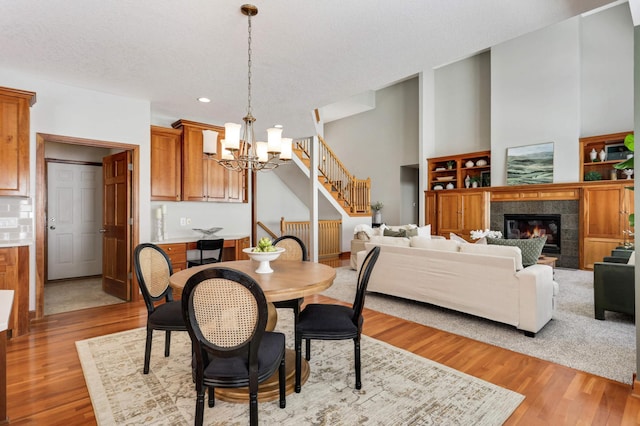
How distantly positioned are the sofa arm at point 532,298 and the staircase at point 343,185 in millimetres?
5406

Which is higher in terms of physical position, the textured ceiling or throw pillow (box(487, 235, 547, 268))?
the textured ceiling

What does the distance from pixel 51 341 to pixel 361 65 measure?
407 cm

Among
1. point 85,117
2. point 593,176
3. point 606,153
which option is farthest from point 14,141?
point 606,153

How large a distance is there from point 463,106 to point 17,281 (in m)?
9.43

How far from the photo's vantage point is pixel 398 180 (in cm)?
1018

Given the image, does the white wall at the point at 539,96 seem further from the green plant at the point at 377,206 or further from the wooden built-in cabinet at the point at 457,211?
the green plant at the point at 377,206

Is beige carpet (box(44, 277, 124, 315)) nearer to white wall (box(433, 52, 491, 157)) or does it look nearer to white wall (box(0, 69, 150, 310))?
white wall (box(0, 69, 150, 310))

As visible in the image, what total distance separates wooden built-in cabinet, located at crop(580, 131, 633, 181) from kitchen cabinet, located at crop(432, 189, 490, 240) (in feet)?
6.31

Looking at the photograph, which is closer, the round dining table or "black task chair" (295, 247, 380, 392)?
A: the round dining table

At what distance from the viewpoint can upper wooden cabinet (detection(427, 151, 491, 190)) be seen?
8.30m

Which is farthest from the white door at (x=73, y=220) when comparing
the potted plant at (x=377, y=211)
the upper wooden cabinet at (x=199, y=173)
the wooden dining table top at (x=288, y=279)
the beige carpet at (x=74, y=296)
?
the potted plant at (x=377, y=211)

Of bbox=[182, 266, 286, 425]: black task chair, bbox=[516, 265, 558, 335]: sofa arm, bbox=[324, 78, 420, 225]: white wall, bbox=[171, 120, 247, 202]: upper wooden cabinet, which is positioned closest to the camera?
bbox=[182, 266, 286, 425]: black task chair

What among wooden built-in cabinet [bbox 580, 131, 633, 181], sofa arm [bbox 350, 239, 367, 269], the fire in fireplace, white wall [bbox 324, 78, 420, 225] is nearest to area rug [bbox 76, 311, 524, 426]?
sofa arm [bbox 350, 239, 367, 269]

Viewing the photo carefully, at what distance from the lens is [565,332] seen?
3.35m
